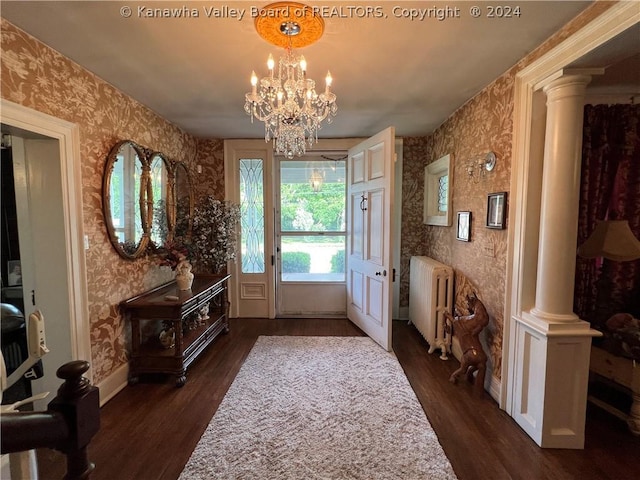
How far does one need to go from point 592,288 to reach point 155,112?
4.25m

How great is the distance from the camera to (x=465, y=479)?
1.73 m

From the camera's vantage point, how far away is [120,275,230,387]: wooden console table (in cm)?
267

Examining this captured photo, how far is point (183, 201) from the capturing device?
381 cm

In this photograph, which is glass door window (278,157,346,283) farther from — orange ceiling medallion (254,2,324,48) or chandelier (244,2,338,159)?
orange ceiling medallion (254,2,324,48)

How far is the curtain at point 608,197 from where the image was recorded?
233cm

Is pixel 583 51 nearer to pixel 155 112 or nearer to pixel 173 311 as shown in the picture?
pixel 173 311

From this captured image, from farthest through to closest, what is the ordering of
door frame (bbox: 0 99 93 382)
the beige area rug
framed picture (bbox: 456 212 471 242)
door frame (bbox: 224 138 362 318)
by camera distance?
door frame (bbox: 224 138 362 318)
framed picture (bbox: 456 212 471 242)
door frame (bbox: 0 99 93 382)
the beige area rug

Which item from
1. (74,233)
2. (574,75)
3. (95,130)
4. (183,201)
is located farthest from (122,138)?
(574,75)

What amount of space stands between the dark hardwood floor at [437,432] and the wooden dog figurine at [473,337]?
20cm

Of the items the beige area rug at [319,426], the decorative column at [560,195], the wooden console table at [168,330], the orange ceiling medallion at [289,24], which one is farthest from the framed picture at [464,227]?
the wooden console table at [168,330]

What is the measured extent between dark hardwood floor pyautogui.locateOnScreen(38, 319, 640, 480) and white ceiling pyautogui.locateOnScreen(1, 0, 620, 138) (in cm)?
253

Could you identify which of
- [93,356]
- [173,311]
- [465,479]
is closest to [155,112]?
[173,311]

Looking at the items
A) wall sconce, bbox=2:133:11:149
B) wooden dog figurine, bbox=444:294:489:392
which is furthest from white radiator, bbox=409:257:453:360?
wall sconce, bbox=2:133:11:149

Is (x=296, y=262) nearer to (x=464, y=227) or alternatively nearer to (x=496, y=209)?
(x=464, y=227)
